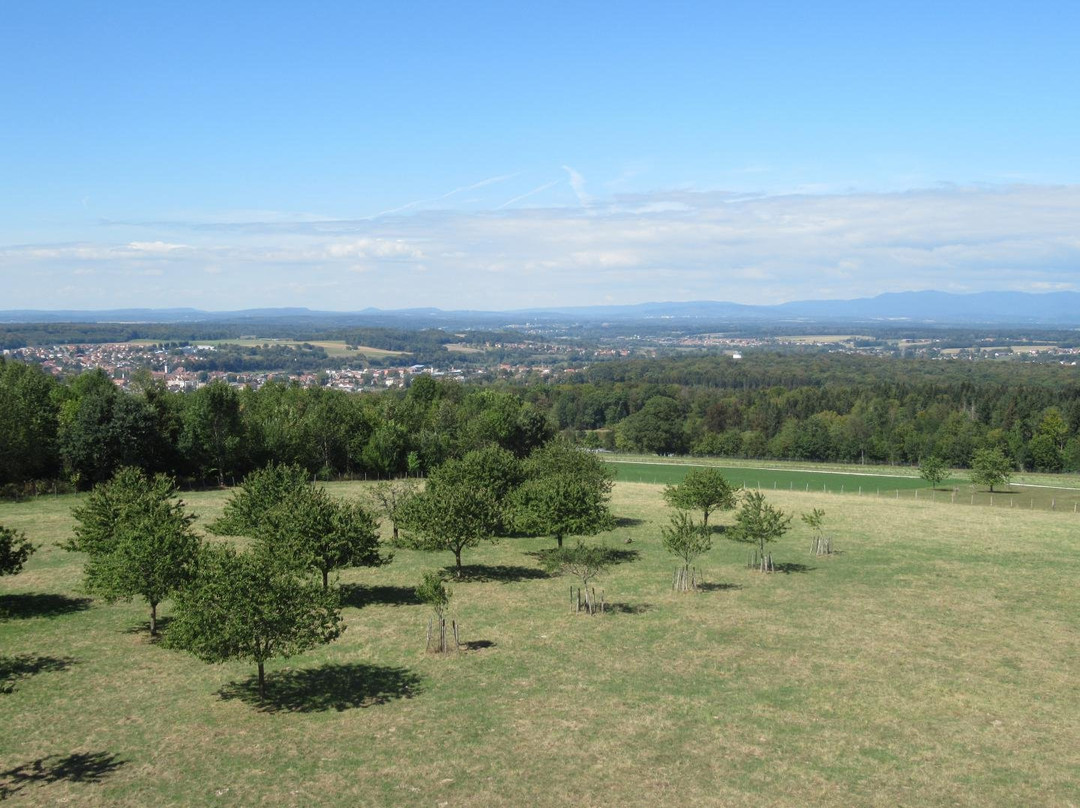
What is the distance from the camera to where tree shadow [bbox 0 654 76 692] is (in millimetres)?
25531

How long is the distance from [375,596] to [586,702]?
52.0 feet

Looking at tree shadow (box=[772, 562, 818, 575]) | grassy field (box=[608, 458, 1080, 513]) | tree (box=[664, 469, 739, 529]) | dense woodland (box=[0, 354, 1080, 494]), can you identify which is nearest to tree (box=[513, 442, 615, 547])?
tree (box=[664, 469, 739, 529])

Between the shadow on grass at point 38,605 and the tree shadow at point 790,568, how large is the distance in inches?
1303

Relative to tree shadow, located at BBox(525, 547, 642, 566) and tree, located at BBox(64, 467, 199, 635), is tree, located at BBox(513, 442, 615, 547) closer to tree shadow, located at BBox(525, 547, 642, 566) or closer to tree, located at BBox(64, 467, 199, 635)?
tree shadow, located at BBox(525, 547, 642, 566)

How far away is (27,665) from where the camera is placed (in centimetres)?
2659

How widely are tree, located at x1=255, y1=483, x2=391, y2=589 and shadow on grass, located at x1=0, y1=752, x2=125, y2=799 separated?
1201 centimetres

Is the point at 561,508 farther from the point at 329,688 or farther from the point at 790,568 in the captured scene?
the point at 329,688

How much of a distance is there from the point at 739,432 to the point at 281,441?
8370cm

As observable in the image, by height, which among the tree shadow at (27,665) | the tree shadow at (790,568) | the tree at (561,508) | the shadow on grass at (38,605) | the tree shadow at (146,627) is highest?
the tree at (561,508)

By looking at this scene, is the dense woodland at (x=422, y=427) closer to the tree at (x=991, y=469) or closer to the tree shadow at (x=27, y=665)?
the tree at (x=991, y=469)

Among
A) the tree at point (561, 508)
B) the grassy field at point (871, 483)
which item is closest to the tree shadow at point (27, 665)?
the tree at point (561, 508)

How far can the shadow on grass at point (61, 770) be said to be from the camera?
18.6 m

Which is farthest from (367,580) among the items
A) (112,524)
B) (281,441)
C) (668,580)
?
(281,441)

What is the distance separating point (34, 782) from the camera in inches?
732
